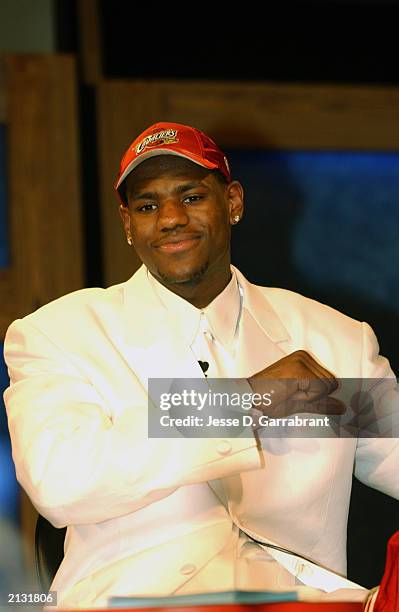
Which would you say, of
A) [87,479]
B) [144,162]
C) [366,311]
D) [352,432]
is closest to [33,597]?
[87,479]

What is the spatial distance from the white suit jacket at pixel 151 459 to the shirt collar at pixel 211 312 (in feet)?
0.05

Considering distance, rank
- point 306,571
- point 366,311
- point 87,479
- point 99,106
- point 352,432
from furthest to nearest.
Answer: point 99,106
point 366,311
point 352,432
point 306,571
point 87,479

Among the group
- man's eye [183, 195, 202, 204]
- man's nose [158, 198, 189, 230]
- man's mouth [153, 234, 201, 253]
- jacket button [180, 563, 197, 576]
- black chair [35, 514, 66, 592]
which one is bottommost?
black chair [35, 514, 66, 592]

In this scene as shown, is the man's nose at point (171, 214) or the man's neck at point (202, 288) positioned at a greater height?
the man's nose at point (171, 214)

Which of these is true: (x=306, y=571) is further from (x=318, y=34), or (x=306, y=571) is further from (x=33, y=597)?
(x=318, y=34)

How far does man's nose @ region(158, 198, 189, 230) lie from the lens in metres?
1.86

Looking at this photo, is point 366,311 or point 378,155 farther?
point 378,155

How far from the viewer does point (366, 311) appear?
291cm

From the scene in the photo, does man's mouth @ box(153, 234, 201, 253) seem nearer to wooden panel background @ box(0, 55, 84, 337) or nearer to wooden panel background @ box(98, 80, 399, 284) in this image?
wooden panel background @ box(0, 55, 84, 337)

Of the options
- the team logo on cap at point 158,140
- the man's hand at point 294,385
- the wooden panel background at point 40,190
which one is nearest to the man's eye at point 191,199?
the team logo on cap at point 158,140

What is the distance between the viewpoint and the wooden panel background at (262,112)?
10.2 ft

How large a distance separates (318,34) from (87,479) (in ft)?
6.60

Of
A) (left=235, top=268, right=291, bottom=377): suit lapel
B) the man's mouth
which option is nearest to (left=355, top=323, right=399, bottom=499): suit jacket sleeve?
(left=235, top=268, right=291, bottom=377): suit lapel

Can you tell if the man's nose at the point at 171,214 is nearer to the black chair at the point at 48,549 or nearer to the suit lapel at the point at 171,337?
the suit lapel at the point at 171,337
